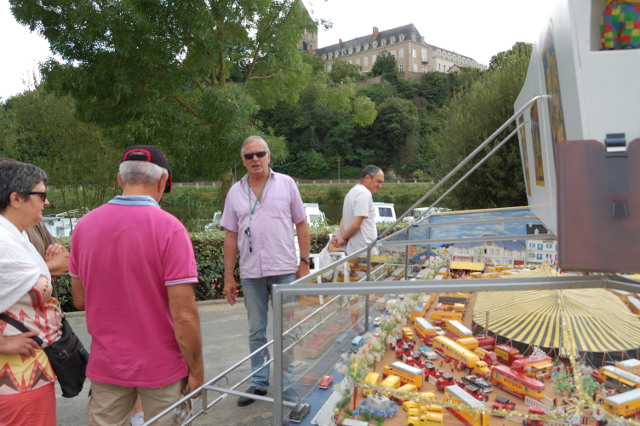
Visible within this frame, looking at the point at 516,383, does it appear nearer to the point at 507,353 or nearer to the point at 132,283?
the point at 507,353

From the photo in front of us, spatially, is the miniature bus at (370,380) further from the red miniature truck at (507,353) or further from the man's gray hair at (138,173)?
the man's gray hair at (138,173)

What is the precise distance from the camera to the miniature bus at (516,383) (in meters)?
1.74

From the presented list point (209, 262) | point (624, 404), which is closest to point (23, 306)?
point (624, 404)

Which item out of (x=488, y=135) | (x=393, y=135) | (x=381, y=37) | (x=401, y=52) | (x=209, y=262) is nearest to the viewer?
(x=209, y=262)

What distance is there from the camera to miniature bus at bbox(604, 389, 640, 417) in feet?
4.92

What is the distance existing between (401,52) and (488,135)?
91.9 m

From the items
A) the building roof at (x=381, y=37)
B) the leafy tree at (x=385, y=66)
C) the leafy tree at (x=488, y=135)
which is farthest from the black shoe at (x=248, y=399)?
the building roof at (x=381, y=37)

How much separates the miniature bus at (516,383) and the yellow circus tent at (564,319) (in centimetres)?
33

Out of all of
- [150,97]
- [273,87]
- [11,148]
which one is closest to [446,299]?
[150,97]

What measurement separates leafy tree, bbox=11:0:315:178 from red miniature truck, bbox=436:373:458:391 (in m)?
6.07

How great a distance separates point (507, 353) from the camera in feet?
6.87

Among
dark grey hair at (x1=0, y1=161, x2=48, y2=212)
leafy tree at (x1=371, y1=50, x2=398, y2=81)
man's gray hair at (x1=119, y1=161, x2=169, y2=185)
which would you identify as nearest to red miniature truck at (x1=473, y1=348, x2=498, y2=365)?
man's gray hair at (x1=119, y1=161, x2=169, y2=185)

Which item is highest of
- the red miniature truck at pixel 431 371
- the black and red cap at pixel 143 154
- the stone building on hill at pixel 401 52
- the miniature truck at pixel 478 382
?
the stone building on hill at pixel 401 52

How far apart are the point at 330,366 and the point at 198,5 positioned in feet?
23.0
